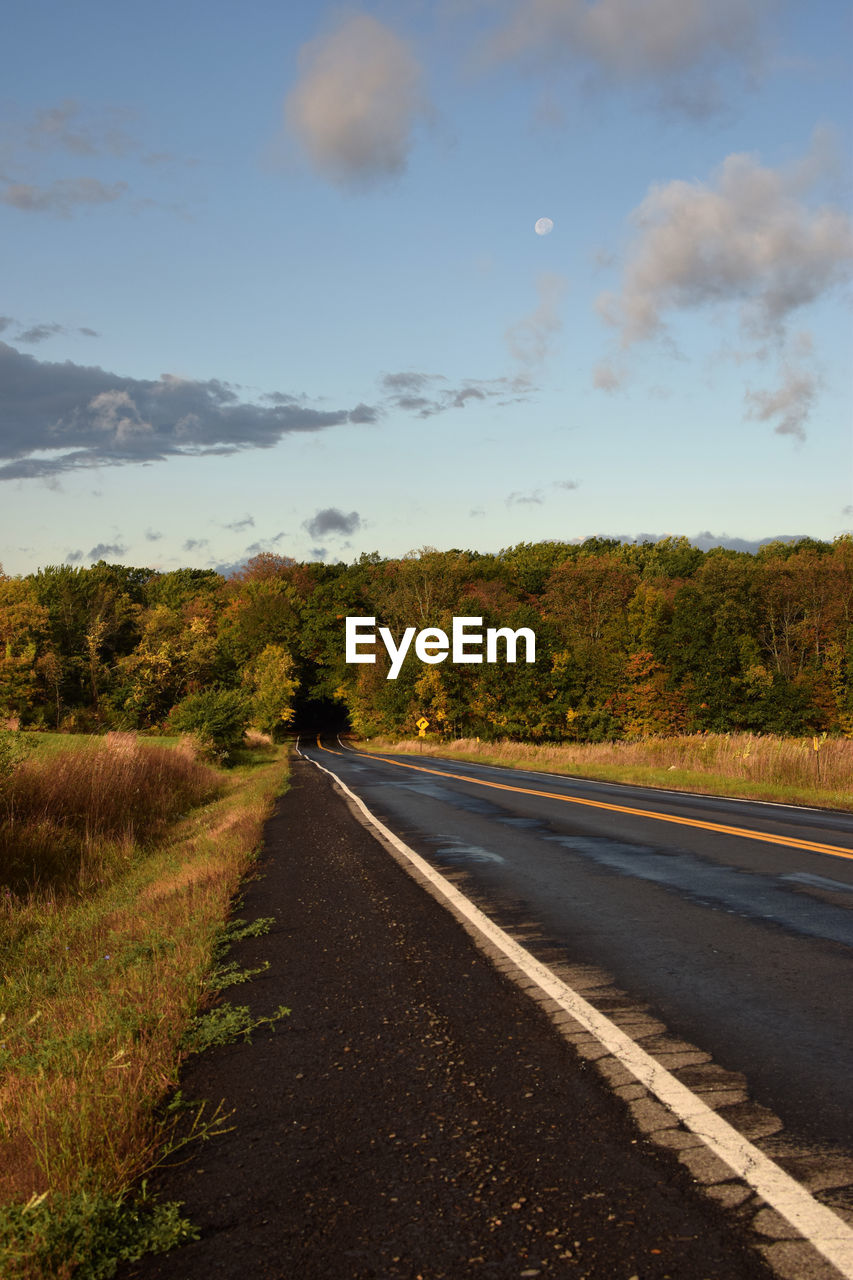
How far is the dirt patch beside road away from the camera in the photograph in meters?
2.59

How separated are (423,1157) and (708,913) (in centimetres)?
432

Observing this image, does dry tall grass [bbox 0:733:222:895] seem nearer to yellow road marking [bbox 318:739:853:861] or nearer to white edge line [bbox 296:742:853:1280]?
yellow road marking [bbox 318:739:853:861]

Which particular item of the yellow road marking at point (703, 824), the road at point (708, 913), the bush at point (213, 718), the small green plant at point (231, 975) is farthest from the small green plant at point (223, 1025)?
the bush at point (213, 718)

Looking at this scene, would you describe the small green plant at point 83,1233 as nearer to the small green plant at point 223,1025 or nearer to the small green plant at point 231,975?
the small green plant at point 223,1025

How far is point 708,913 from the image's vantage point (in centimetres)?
682

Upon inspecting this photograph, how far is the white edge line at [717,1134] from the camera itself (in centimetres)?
259

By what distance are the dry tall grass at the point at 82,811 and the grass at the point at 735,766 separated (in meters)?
11.8

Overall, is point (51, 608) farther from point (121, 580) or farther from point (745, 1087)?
point (745, 1087)

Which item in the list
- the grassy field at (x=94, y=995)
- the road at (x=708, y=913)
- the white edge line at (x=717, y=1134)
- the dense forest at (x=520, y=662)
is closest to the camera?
the white edge line at (x=717, y=1134)

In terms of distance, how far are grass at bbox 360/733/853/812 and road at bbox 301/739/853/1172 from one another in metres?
3.38

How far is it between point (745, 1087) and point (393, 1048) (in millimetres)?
1682

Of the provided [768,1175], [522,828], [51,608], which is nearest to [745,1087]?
[768,1175]

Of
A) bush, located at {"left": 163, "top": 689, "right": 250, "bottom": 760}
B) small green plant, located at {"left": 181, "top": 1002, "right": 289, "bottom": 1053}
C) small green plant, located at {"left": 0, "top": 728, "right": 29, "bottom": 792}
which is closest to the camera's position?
small green plant, located at {"left": 181, "top": 1002, "right": 289, "bottom": 1053}

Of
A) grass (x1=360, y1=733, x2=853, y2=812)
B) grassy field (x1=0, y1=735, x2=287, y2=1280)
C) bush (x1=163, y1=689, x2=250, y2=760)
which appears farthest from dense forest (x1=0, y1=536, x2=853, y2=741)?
grassy field (x1=0, y1=735, x2=287, y2=1280)
